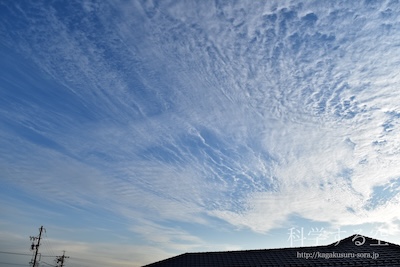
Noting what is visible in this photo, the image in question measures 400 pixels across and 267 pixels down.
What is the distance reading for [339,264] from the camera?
20.9 m

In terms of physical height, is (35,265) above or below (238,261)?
below

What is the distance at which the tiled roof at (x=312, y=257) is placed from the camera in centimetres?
2111

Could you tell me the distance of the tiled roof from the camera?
21.1 m

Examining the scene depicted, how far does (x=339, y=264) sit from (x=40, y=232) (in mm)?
49523

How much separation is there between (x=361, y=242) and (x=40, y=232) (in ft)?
166

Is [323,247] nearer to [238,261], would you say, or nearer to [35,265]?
[238,261]

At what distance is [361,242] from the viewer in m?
24.3

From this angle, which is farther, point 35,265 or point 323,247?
point 35,265

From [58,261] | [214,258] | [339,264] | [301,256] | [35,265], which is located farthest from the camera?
[58,261]

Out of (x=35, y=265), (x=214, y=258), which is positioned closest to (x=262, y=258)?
(x=214, y=258)

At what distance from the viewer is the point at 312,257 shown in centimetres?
2258

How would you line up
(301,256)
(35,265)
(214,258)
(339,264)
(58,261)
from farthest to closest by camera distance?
(58,261) < (35,265) < (214,258) < (301,256) < (339,264)

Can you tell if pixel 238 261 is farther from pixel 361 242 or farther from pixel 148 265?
pixel 361 242

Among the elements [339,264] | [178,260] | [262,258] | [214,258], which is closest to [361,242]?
[339,264]
